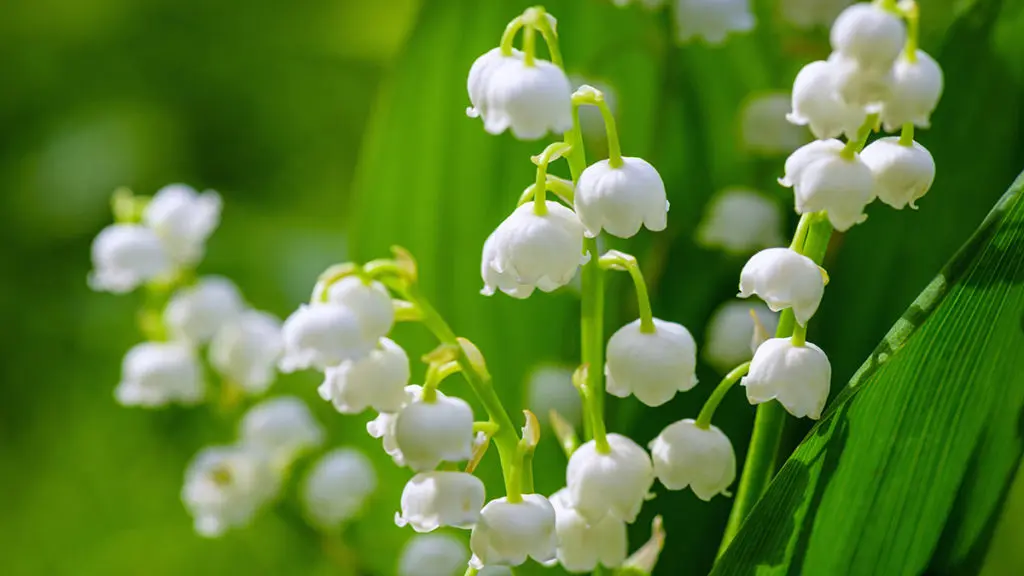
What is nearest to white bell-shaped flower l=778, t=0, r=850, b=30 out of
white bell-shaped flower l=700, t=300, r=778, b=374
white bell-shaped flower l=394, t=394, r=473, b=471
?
white bell-shaped flower l=700, t=300, r=778, b=374

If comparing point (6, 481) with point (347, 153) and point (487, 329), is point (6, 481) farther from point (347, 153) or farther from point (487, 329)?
point (487, 329)

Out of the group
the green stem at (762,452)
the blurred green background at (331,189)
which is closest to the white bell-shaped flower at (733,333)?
the blurred green background at (331,189)

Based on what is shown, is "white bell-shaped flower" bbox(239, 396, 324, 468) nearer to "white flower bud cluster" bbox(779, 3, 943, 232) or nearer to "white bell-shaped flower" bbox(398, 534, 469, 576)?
"white bell-shaped flower" bbox(398, 534, 469, 576)

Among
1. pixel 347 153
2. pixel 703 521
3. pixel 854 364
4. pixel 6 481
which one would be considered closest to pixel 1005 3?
pixel 854 364

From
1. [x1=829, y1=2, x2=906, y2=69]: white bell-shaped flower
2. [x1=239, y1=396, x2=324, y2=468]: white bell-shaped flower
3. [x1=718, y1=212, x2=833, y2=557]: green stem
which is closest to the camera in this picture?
[x1=829, y1=2, x2=906, y2=69]: white bell-shaped flower

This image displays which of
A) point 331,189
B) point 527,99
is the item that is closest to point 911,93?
point 527,99
